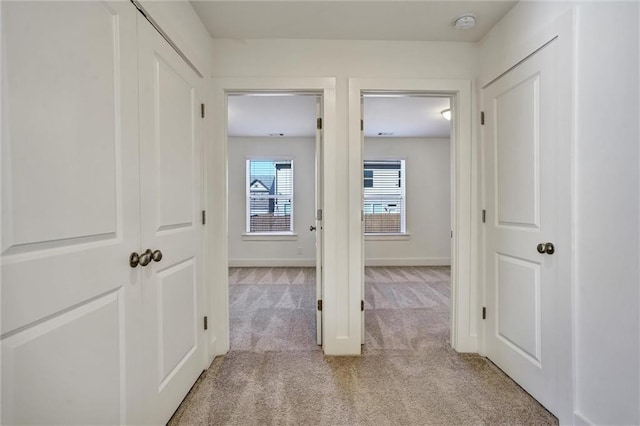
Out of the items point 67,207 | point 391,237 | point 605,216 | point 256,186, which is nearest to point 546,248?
point 605,216

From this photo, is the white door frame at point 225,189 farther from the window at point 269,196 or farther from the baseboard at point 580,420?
the window at point 269,196

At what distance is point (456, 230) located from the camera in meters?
2.22

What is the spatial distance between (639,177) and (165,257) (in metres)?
2.08

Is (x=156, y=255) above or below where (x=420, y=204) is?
below

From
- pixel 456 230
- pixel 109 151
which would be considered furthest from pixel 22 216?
pixel 456 230

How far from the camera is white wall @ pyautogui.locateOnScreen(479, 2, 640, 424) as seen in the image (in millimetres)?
1167

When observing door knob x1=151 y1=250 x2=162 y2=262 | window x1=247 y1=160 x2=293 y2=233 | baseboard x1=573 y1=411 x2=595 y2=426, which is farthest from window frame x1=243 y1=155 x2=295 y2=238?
baseboard x1=573 y1=411 x2=595 y2=426

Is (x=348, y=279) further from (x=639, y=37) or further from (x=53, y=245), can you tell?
(x=639, y=37)

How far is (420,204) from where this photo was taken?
5566 mm

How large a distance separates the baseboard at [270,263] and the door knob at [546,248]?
4.13 m

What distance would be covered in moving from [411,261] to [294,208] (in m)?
2.43

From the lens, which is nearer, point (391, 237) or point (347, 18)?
point (347, 18)

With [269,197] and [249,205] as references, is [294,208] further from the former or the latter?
[249,205]

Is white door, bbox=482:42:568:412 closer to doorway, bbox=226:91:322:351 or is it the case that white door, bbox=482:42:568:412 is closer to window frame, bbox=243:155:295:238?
doorway, bbox=226:91:322:351
